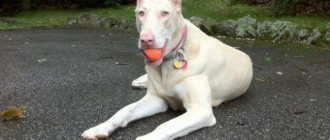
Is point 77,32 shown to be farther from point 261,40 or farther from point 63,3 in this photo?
point 63,3

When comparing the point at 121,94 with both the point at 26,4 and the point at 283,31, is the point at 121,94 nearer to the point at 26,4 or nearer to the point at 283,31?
the point at 283,31

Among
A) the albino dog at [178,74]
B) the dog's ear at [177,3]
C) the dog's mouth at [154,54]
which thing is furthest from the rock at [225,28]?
the dog's mouth at [154,54]

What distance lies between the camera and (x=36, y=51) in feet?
32.1

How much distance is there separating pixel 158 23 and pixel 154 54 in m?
0.24

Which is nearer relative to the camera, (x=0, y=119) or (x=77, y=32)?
(x=0, y=119)

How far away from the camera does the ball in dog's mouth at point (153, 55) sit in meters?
4.22

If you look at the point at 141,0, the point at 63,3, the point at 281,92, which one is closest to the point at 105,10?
the point at 63,3

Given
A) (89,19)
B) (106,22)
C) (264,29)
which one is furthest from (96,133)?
(89,19)

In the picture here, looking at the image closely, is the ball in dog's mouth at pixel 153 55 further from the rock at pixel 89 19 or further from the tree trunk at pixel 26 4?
the tree trunk at pixel 26 4

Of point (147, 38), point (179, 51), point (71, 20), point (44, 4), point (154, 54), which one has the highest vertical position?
point (147, 38)

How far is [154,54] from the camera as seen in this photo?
4281 mm

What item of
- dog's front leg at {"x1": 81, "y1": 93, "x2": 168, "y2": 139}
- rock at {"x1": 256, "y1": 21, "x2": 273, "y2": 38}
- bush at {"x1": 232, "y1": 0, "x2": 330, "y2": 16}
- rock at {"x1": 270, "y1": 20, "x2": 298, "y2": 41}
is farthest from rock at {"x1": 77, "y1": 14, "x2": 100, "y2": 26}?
dog's front leg at {"x1": 81, "y1": 93, "x2": 168, "y2": 139}

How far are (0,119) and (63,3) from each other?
1586 cm

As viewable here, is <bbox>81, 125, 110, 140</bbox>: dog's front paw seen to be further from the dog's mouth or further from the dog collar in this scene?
the dog collar
